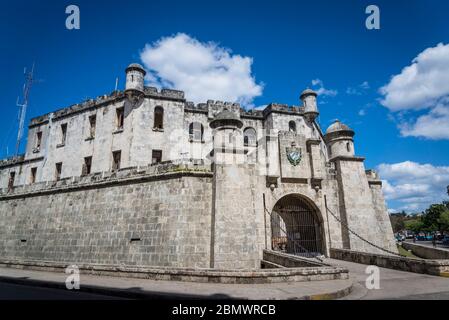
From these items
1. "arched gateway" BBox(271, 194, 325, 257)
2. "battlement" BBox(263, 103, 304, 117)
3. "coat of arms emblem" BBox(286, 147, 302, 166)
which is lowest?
"arched gateway" BBox(271, 194, 325, 257)

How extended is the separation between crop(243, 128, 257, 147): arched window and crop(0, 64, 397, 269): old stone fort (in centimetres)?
310

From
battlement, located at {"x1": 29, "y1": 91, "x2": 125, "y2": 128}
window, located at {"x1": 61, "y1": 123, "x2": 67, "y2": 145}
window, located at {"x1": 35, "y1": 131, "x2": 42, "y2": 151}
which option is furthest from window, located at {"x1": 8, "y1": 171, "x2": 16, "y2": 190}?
window, located at {"x1": 61, "y1": 123, "x2": 67, "y2": 145}

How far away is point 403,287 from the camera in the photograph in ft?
23.5

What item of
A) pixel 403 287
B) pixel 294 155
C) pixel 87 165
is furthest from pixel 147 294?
pixel 87 165

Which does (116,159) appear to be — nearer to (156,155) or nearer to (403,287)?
(156,155)

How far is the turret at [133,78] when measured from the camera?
19078 mm

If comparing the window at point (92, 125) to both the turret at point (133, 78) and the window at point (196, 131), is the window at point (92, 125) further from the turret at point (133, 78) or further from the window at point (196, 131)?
the window at point (196, 131)

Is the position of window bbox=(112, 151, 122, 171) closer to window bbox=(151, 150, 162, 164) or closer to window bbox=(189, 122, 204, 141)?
window bbox=(151, 150, 162, 164)

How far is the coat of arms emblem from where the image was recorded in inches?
573

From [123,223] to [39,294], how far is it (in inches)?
236

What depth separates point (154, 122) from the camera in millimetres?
20578

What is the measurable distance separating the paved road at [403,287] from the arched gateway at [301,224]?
16.6ft

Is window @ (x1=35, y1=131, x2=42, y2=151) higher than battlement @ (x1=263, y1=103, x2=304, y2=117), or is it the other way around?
battlement @ (x1=263, y1=103, x2=304, y2=117)
